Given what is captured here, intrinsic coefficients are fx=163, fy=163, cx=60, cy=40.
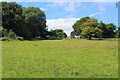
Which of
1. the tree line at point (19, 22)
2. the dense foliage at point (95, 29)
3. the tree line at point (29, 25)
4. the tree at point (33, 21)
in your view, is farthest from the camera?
the dense foliage at point (95, 29)

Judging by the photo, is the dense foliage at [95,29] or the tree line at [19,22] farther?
the dense foliage at [95,29]

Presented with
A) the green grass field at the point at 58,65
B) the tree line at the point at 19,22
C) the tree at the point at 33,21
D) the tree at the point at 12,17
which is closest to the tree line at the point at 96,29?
the tree at the point at 33,21

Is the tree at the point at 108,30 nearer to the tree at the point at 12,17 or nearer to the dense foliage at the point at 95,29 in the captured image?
the dense foliage at the point at 95,29

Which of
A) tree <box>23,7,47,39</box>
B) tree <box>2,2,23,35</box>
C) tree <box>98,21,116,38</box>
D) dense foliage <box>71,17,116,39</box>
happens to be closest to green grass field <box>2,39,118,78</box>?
tree <box>2,2,23,35</box>

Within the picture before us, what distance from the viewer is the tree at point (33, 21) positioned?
176 ft

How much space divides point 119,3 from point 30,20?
48.9 m

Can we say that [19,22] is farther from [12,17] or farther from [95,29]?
[95,29]

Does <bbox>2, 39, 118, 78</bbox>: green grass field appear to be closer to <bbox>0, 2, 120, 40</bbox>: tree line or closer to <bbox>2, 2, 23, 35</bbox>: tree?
<bbox>0, 2, 120, 40</bbox>: tree line

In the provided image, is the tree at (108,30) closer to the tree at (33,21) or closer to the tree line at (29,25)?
the tree line at (29,25)

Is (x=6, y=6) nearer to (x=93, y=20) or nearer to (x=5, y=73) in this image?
(x=93, y=20)

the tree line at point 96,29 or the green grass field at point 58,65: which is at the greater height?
the tree line at point 96,29

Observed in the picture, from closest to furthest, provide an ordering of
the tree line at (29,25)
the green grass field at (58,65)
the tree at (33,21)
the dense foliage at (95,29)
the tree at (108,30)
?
the green grass field at (58,65) < the tree line at (29,25) < the tree at (33,21) < the dense foliage at (95,29) < the tree at (108,30)

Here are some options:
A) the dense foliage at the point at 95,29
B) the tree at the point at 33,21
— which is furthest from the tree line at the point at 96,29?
the tree at the point at 33,21

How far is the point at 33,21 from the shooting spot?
57438 millimetres
